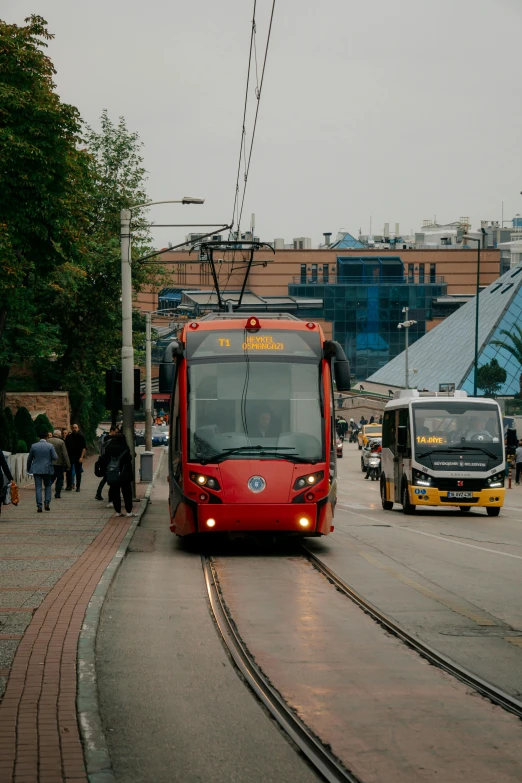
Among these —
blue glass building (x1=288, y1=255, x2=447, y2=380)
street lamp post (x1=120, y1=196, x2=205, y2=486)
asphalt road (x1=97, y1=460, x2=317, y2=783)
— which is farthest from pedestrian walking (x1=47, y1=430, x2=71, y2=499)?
blue glass building (x1=288, y1=255, x2=447, y2=380)

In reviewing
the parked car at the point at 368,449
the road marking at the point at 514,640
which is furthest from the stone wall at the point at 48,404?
the road marking at the point at 514,640

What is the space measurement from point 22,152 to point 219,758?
2446 centimetres

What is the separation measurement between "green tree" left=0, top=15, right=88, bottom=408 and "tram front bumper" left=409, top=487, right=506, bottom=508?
1085cm

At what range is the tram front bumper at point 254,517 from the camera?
16.0 m

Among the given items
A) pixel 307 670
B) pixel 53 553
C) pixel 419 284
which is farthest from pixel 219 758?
pixel 419 284

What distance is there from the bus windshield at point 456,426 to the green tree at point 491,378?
61155 mm

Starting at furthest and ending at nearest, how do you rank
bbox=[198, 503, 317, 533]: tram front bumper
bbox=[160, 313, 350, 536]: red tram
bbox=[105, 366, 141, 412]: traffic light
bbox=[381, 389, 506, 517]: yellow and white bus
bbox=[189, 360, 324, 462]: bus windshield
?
bbox=[381, 389, 506, 517]: yellow and white bus → bbox=[105, 366, 141, 412]: traffic light → bbox=[189, 360, 324, 462]: bus windshield → bbox=[160, 313, 350, 536]: red tram → bbox=[198, 503, 317, 533]: tram front bumper

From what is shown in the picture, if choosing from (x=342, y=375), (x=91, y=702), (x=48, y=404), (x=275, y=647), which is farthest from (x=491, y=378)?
(x=91, y=702)

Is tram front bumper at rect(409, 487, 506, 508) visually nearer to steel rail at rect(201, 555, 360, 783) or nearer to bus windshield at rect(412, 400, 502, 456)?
bus windshield at rect(412, 400, 502, 456)

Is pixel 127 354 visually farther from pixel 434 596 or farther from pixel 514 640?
pixel 514 640

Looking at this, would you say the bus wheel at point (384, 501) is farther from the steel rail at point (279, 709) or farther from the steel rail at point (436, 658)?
the steel rail at point (279, 709)

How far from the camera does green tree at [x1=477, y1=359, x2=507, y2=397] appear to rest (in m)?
87.6

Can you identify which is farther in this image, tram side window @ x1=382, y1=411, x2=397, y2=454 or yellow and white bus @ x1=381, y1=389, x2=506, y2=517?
tram side window @ x1=382, y1=411, x2=397, y2=454

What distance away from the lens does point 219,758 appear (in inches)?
244
